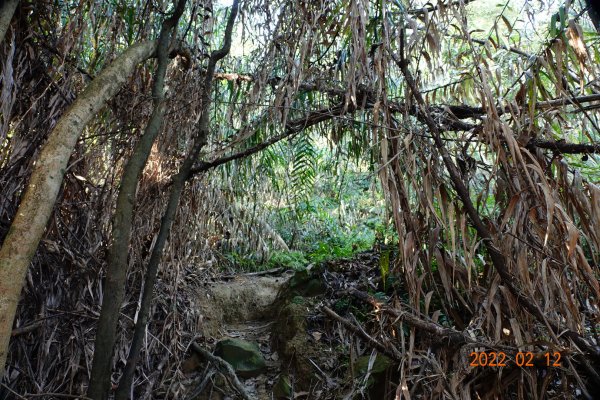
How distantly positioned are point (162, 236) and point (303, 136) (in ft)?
5.74

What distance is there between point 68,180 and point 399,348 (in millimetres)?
1989

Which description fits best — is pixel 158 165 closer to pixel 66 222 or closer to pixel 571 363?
pixel 66 222

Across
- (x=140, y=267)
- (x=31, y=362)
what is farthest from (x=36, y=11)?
(x=31, y=362)

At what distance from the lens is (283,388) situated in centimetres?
273

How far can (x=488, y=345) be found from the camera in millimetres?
1664

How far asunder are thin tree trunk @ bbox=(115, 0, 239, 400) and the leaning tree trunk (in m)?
0.78

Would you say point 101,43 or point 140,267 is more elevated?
point 101,43

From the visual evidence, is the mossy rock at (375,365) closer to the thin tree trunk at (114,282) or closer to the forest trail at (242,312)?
the forest trail at (242,312)

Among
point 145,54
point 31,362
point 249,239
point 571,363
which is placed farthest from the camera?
point 249,239

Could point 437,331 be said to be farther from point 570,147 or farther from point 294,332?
point 294,332
